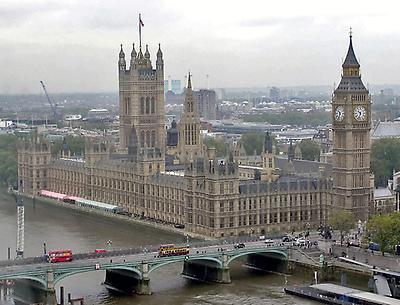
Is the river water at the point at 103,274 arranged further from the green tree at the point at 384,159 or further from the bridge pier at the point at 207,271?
the green tree at the point at 384,159

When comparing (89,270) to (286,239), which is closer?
(89,270)

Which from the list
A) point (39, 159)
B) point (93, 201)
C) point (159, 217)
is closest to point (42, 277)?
point (159, 217)

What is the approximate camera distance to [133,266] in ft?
191

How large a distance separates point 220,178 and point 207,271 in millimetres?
12002

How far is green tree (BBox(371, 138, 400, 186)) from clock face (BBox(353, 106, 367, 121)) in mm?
18566

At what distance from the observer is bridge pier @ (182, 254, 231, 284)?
61812 millimetres

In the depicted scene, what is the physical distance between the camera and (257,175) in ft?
271

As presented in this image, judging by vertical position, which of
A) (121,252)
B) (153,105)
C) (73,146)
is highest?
(153,105)

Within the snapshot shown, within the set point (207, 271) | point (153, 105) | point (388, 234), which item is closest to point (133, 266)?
point (207, 271)

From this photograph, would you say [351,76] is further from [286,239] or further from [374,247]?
[374,247]

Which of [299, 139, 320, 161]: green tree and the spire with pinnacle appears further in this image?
[299, 139, 320, 161]: green tree

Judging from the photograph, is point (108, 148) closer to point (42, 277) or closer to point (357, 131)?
point (357, 131)

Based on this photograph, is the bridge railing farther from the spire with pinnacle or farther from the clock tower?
the spire with pinnacle

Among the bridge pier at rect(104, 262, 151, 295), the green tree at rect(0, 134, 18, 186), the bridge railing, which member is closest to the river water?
the bridge pier at rect(104, 262, 151, 295)
